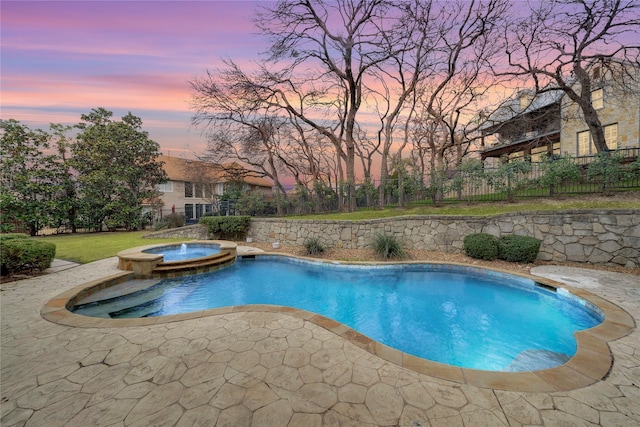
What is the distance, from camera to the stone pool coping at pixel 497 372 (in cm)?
223

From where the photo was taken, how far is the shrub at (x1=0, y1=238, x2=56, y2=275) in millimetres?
5332

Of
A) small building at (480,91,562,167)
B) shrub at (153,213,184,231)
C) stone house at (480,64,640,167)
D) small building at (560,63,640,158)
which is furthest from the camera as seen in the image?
small building at (480,91,562,167)

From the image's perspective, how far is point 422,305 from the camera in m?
5.16

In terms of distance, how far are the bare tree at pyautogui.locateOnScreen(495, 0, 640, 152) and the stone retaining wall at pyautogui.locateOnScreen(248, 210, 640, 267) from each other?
490cm

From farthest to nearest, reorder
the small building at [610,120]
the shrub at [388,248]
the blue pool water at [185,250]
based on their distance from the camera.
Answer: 1. the small building at [610,120]
2. the blue pool water at [185,250]
3. the shrub at [388,248]

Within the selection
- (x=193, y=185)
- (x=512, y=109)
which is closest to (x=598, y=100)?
(x=512, y=109)

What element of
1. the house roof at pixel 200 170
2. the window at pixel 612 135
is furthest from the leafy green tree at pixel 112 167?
the window at pixel 612 135

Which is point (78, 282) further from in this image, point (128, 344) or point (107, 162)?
point (107, 162)

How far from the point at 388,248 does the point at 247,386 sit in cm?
650

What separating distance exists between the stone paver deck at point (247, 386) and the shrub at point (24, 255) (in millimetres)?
3551

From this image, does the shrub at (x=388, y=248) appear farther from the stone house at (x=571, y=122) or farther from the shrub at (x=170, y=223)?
the shrub at (x=170, y=223)

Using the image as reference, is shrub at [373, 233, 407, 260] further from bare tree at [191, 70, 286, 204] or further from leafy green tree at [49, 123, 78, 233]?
leafy green tree at [49, 123, 78, 233]

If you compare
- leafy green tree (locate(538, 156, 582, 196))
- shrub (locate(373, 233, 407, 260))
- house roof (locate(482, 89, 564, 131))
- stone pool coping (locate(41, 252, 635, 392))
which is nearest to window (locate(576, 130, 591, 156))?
house roof (locate(482, 89, 564, 131))

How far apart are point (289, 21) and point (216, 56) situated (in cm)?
448
